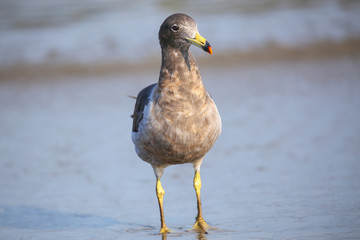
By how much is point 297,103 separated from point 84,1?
10.4 m

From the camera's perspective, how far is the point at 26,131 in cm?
909

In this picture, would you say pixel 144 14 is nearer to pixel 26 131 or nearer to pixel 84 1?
pixel 84 1

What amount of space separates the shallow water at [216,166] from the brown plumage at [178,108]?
2.34 feet

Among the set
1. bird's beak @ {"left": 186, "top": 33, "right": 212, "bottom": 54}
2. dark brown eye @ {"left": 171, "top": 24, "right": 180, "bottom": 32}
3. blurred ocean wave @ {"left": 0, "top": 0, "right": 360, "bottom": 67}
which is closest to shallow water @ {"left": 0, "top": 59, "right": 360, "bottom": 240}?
bird's beak @ {"left": 186, "top": 33, "right": 212, "bottom": 54}

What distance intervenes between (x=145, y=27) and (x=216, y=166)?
8186 millimetres

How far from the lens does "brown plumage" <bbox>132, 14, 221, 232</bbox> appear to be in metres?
4.88

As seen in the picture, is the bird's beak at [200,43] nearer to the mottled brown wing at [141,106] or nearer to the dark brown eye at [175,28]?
the dark brown eye at [175,28]

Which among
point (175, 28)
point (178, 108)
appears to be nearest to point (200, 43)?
point (175, 28)

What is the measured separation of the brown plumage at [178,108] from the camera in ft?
16.0

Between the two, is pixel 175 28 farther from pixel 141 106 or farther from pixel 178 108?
pixel 141 106

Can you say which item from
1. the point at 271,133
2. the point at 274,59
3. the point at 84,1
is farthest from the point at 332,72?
the point at 84,1

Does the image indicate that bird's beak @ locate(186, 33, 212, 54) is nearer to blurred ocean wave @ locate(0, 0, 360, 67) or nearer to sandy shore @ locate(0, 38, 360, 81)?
sandy shore @ locate(0, 38, 360, 81)

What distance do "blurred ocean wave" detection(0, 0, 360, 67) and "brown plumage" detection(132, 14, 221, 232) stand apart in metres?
8.09

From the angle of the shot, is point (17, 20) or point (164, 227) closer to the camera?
point (164, 227)
